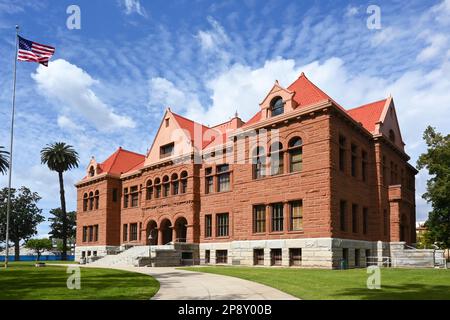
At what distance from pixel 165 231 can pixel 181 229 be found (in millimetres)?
2423

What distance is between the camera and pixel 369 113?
1511 inches

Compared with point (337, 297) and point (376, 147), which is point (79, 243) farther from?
point (337, 297)

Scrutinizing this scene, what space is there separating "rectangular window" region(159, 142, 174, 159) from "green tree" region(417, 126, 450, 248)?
83.4 ft

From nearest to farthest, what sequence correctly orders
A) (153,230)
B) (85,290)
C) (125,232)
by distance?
1. (85,290)
2. (153,230)
3. (125,232)

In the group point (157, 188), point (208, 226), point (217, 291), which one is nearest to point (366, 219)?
point (208, 226)

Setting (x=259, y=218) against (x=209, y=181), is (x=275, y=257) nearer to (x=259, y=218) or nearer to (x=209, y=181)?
(x=259, y=218)

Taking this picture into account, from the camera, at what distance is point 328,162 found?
96.0 ft

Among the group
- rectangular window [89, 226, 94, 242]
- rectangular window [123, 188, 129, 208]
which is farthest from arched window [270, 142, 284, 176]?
rectangular window [89, 226, 94, 242]

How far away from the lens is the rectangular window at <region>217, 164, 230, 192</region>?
37972 millimetres

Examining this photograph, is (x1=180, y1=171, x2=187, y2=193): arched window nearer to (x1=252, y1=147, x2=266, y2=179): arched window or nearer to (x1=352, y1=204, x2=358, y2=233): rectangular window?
(x1=252, y1=147, x2=266, y2=179): arched window

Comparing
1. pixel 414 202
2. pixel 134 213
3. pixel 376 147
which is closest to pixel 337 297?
pixel 376 147

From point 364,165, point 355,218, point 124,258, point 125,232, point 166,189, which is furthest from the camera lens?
point 125,232

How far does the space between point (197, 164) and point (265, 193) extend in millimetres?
9996
